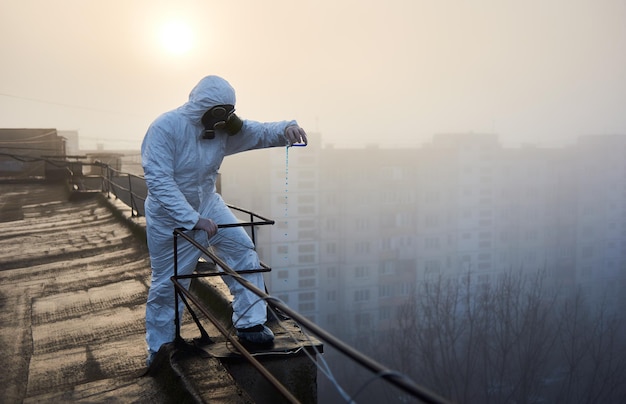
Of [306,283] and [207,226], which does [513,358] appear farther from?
[207,226]

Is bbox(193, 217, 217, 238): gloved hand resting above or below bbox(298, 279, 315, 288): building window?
above

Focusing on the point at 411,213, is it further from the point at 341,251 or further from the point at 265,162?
the point at 265,162

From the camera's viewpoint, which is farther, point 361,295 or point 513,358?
point 361,295

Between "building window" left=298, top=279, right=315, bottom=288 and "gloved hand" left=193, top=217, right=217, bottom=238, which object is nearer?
"gloved hand" left=193, top=217, right=217, bottom=238

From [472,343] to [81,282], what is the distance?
1617 inches

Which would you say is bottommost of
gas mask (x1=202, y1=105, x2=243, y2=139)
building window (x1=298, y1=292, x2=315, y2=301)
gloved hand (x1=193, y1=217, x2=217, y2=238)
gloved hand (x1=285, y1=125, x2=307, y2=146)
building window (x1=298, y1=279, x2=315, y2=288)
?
building window (x1=298, y1=292, x2=315, y2=301)

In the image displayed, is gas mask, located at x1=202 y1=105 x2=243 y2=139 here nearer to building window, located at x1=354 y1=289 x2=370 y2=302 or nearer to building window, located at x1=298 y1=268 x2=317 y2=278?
building window, located at x1=354 y1=289 x2=370 y2=302

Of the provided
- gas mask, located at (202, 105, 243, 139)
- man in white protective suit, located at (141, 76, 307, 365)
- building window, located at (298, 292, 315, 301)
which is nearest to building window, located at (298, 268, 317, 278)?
building window, located at (298, 292, 315, 301)

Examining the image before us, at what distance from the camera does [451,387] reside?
118ft

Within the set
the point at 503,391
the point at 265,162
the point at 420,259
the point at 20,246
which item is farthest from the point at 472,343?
the point at 20,246

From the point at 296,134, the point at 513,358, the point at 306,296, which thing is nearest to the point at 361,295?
the point at 306,296

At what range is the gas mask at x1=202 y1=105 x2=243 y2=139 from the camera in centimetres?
325

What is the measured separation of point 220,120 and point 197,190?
419mm

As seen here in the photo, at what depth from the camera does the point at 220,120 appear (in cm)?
328
